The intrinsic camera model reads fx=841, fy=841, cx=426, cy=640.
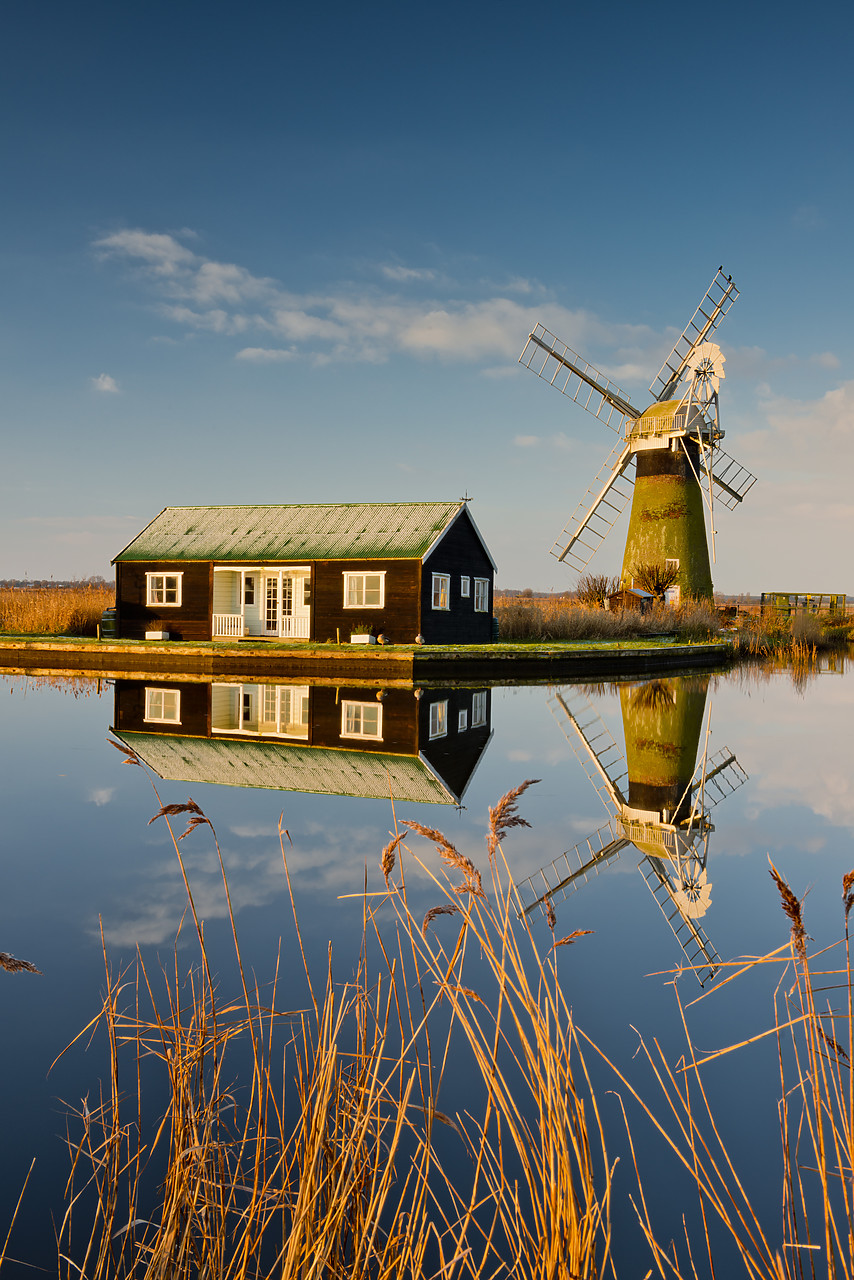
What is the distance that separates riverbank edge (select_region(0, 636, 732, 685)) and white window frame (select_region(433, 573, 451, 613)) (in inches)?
123

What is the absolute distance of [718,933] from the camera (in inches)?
201

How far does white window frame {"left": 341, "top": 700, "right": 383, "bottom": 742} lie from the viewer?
39.4ft

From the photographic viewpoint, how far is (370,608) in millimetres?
24719

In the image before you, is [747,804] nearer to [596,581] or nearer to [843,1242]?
[843,1242]

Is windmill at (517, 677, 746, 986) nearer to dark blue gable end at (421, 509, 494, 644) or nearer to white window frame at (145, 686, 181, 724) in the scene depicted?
white window frame at (145, 686, 181, 724)

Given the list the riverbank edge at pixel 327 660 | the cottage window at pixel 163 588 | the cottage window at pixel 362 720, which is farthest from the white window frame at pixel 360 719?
the cottage window at pixel 163 588

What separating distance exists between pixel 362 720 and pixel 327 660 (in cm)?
818

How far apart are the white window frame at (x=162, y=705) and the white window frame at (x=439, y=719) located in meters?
4.06

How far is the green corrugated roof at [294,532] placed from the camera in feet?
82.3

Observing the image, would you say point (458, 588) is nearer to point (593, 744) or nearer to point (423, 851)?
point (593, 744)

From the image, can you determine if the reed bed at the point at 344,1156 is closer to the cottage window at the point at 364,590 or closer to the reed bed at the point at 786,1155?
the reed bed at the point at 786,1155

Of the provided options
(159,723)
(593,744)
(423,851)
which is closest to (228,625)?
(159,723)

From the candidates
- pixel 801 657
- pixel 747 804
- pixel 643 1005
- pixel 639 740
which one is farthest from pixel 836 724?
pixel 801 657

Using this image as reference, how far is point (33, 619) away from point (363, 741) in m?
20.4
